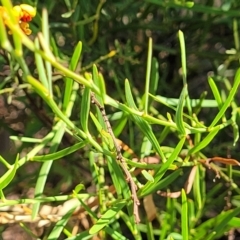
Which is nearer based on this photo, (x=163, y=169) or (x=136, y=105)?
(x=163, y=169)

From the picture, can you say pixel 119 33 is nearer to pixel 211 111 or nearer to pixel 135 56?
pixel 135 56

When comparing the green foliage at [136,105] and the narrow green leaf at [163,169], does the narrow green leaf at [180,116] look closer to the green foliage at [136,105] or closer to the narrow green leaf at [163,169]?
the narrow green leaf at [163,169]

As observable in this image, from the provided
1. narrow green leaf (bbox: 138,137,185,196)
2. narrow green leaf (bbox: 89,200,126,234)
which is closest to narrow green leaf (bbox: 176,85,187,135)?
narrow green leaf (bbox: 138,137,185,196)

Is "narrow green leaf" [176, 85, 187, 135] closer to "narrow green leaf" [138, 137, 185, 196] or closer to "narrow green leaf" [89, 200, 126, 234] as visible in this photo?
"narrow green leaf" [138, 137, 185, 196]

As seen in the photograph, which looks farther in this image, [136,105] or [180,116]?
[136,105]

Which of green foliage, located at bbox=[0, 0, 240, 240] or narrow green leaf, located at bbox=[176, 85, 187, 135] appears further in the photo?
green foliage, located at bbox=[0, 0, 240, 240]

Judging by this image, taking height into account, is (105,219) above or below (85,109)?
below

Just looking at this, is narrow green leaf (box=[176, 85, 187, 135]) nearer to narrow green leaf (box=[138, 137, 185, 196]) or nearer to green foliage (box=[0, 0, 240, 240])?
narrow green leaf (box=[138, 137, 185, 196])

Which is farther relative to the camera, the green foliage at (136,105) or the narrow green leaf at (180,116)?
the green foliage at (136,105)

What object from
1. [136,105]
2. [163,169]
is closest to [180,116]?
[163,169]

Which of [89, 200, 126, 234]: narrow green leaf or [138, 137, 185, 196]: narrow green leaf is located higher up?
[138, 137, 185, 196]: narrow green leaf

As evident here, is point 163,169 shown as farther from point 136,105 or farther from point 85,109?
point 136,105

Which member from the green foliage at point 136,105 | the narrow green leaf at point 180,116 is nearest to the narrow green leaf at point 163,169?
the narrow green leaf at point 180,116

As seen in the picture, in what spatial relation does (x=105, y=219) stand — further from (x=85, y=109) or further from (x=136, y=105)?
(x=136, y=105)
